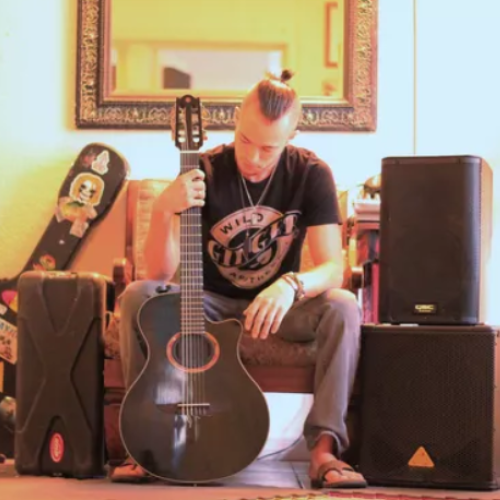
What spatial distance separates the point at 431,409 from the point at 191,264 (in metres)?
0.62

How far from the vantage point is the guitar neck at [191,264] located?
189 cm

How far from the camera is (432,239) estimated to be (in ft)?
6.31

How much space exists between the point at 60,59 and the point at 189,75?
1.39 feet

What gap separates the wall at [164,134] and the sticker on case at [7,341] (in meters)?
0.18

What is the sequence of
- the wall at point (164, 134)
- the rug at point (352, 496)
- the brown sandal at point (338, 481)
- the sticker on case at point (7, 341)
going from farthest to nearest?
1. the wall at point (164, 134)
2. the sticker on case at point (7, 341)
3. the brown sandal at point (338, 481)
4. the rug at point (352, 496)

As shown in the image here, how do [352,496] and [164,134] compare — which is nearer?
[352,496]

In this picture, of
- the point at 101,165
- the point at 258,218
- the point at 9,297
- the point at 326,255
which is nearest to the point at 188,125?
the point at 258,218

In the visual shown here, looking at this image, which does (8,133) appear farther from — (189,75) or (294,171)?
(294,171)

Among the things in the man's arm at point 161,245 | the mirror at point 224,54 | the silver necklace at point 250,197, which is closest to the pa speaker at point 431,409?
the silver necklace at point 250,197

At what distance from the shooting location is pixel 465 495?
1.79 metres

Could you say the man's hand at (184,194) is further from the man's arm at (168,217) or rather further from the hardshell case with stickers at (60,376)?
the hardshell case with stickers at (60,376)

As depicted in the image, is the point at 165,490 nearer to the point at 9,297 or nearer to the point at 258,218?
the point at 258,218

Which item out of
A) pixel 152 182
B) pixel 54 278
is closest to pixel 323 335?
pixel 54 278

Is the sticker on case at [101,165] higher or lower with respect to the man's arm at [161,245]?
higher
